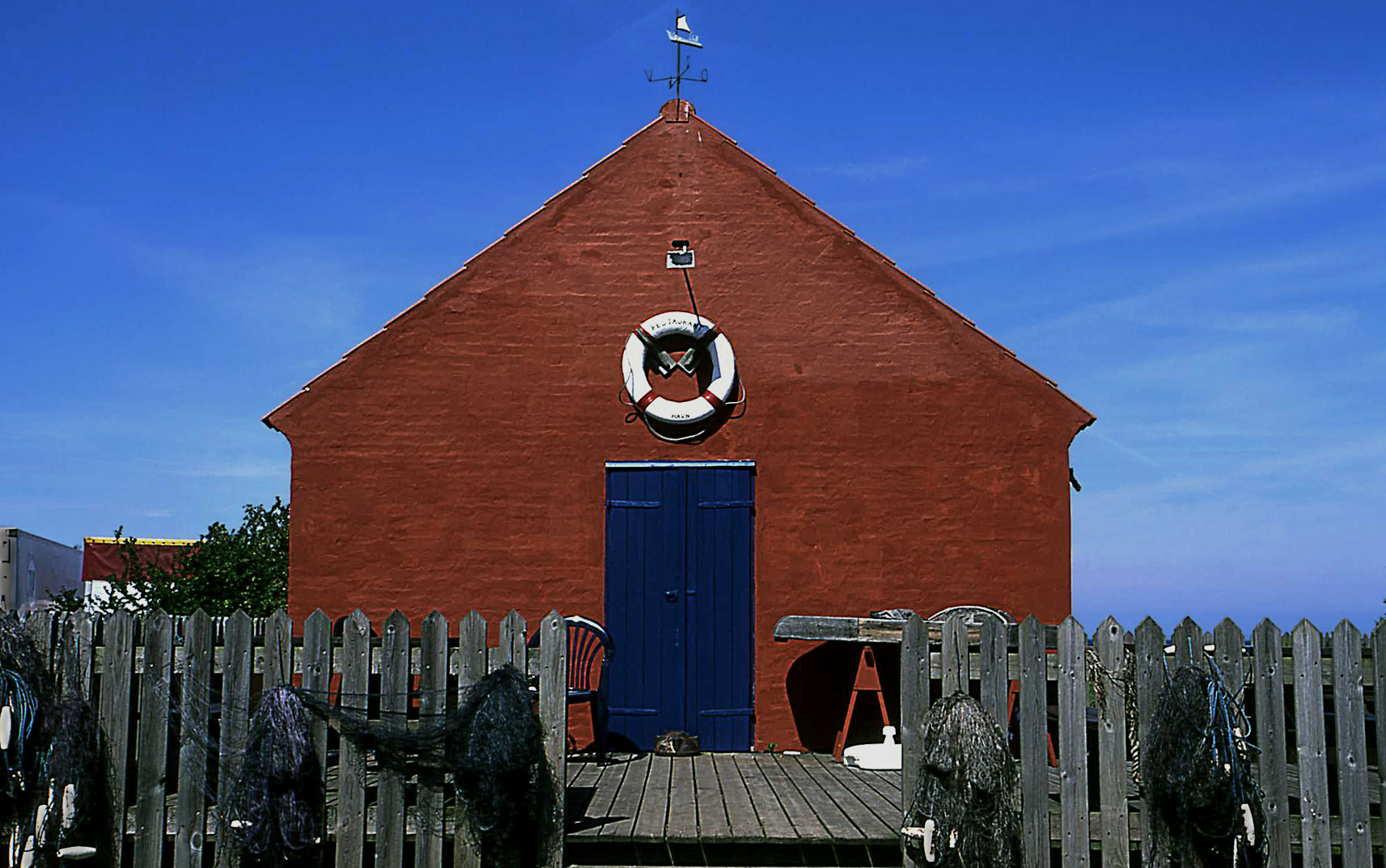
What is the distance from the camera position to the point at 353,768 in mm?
5898

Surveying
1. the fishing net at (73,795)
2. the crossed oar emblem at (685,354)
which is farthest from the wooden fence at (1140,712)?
the crossed oar emblem at (685,354)

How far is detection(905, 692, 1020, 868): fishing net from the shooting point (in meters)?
5.66

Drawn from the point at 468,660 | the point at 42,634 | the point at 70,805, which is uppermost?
the point at 42,634

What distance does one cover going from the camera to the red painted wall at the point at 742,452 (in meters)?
9.77

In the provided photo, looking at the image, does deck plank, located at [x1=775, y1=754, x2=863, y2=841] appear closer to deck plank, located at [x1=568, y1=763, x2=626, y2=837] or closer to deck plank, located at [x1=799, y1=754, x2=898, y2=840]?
deck plank, located at [x1=799, y1=754, x2=898, y2=840]

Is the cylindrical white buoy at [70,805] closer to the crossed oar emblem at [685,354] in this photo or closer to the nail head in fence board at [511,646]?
the nail head in fence board at [511,646]

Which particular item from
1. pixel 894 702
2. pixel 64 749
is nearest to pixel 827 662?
pixel 894 702

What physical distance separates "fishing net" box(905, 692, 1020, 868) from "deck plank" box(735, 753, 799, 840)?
73cm

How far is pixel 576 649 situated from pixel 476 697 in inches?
146

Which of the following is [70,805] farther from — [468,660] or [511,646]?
[511,646]

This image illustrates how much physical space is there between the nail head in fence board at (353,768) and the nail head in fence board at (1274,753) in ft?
14.0

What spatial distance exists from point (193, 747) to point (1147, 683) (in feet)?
14.8

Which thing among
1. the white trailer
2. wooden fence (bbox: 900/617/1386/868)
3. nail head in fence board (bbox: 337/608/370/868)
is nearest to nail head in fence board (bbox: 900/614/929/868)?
wooden fence (bbox: 900/617/1386/868)

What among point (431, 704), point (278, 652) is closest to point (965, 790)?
point (431, 704)
